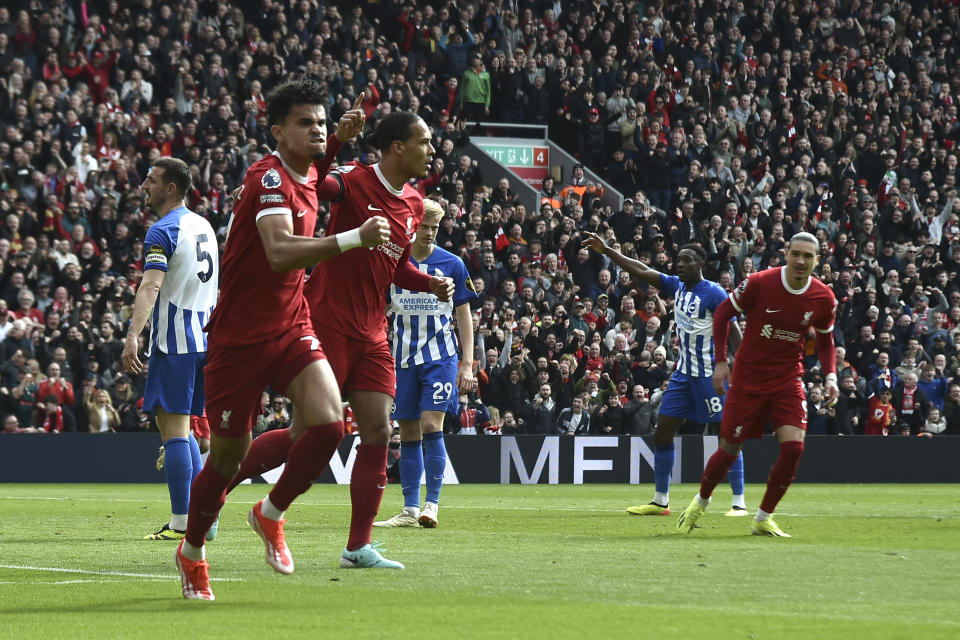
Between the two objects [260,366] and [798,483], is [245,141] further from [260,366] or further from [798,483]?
[260,366]

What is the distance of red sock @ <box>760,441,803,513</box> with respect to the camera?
35.8 feet

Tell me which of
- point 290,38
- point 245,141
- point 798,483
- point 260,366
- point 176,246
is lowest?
point 798,483

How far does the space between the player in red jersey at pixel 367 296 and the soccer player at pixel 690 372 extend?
5.58m

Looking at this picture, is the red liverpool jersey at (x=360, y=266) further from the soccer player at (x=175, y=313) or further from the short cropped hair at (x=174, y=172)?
the short cropped hair at (x=174, y=172)

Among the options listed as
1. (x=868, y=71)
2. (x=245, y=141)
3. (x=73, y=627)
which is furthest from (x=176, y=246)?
(x=868, y=71)

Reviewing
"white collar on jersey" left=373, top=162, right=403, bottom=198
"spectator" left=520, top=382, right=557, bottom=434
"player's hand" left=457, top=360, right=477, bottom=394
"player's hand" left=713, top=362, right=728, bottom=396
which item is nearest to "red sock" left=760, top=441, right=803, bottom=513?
"player's hand" left=713, top=362, right=728, bottom=396

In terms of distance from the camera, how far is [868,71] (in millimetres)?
31484

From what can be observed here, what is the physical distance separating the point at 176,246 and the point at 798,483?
1468 cm

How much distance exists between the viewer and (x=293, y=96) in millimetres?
6867

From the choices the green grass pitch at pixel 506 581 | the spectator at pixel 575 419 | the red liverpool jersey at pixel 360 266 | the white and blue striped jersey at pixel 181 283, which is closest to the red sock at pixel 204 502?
the green grass pitch at pixel 506 581

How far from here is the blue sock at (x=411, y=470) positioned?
11.5m

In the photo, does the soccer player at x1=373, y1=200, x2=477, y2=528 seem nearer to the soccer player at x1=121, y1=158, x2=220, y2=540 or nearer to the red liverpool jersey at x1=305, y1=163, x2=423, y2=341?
the soccer player at x1=121, y1=158, x2=220, y2=540

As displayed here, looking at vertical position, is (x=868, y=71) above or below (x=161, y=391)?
above

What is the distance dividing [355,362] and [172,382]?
6.88 ft
